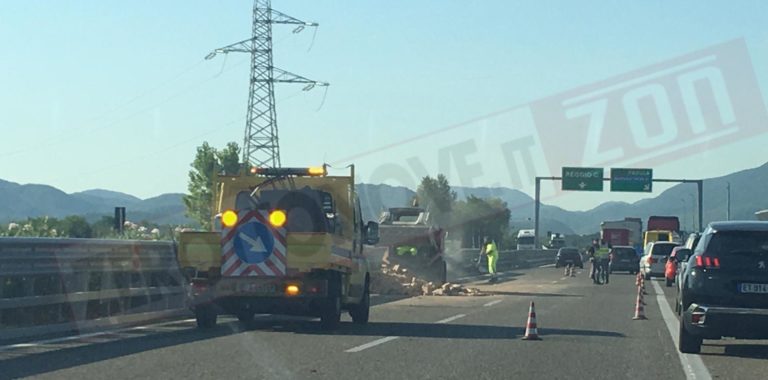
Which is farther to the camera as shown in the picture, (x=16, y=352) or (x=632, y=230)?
(x=632, y=230)

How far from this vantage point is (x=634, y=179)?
71562mm

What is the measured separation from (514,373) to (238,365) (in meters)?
2.96

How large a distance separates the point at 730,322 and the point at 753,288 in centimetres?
51

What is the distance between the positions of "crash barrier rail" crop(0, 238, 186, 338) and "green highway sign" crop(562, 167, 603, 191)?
53.7 m

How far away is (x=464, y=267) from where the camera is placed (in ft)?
165

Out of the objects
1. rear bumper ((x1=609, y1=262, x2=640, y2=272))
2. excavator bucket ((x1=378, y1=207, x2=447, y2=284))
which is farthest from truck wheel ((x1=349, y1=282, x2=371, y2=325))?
rear bumper ((x1=609, y1=262, x2=640, y2=272))

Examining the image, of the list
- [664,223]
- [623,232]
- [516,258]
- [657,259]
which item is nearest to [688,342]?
[657,259]

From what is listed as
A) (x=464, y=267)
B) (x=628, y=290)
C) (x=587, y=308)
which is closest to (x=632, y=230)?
(x=464, y=267)

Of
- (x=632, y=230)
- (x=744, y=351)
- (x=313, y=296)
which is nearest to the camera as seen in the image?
(x=744, y=351)

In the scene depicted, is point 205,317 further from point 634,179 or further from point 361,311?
point 634,179

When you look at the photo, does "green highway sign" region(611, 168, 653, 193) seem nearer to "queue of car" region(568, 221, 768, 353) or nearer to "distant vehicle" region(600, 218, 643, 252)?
"distant vehicle" region(600, 218, 643, 252)

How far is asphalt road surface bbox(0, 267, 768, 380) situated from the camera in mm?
12086

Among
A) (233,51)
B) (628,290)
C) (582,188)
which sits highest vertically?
(233,51)

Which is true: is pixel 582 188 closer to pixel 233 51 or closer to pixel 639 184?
pixel 639 184
